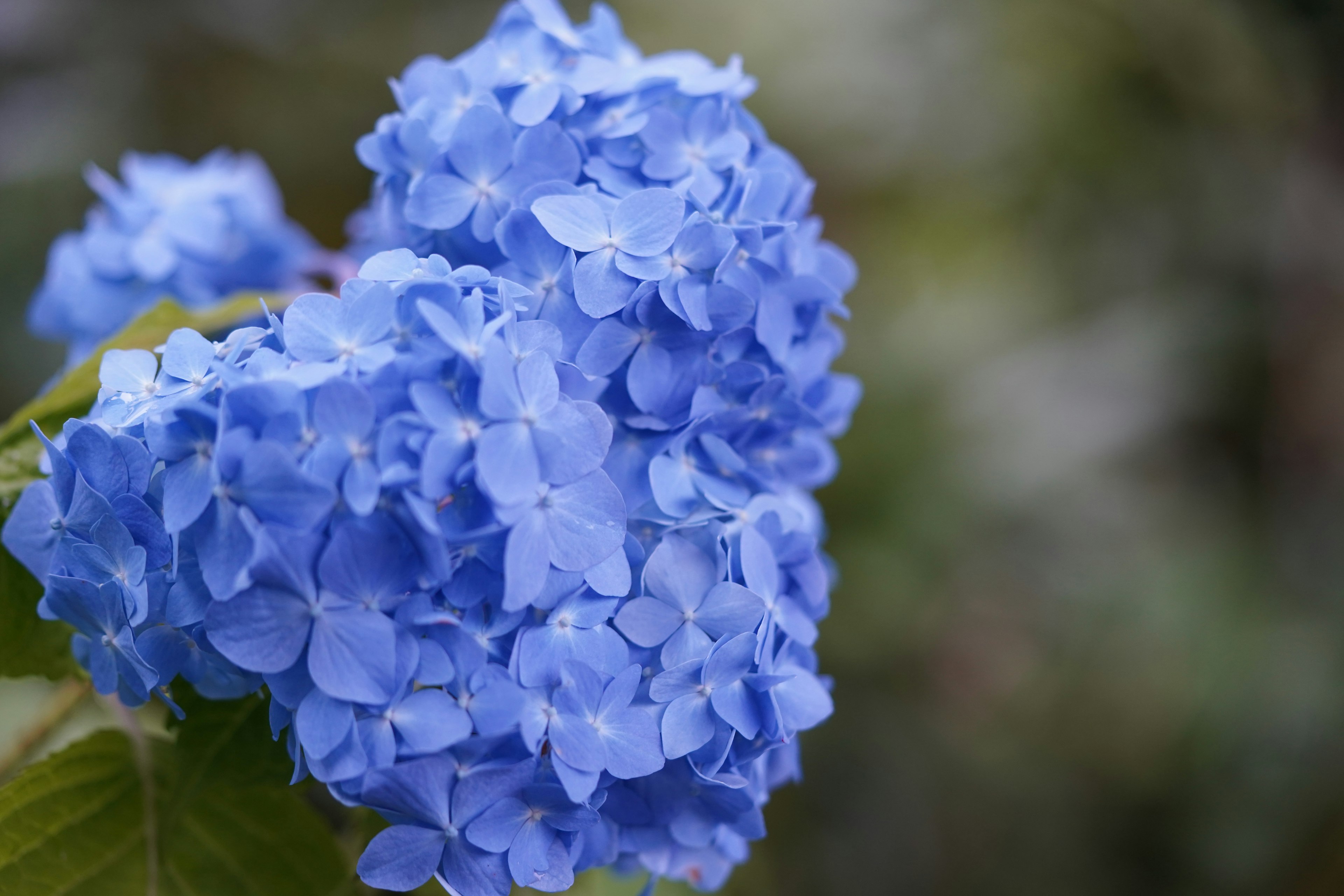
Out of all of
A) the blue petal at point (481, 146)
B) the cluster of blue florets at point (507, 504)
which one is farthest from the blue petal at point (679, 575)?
the blue petal at point (481, 146)

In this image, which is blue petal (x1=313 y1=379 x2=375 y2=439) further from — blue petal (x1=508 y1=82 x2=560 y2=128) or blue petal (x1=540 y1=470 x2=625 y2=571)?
blue petal (x1=508 y1=82 x2=560 y2=128)

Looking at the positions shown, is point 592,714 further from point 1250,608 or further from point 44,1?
point 44,1

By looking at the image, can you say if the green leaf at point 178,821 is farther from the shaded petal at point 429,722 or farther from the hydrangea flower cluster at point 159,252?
the hydrangea flower cluster at point 159,252

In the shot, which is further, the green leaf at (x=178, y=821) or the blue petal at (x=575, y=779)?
the green leaf at (x=178, y=821)

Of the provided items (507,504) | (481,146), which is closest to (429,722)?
(507,504)

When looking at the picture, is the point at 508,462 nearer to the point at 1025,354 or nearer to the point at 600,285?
the point at 600,285

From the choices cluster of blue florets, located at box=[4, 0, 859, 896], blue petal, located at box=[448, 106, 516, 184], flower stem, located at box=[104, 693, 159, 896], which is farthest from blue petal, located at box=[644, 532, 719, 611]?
flower stem, located at box=[104, 693, 159, 896]
